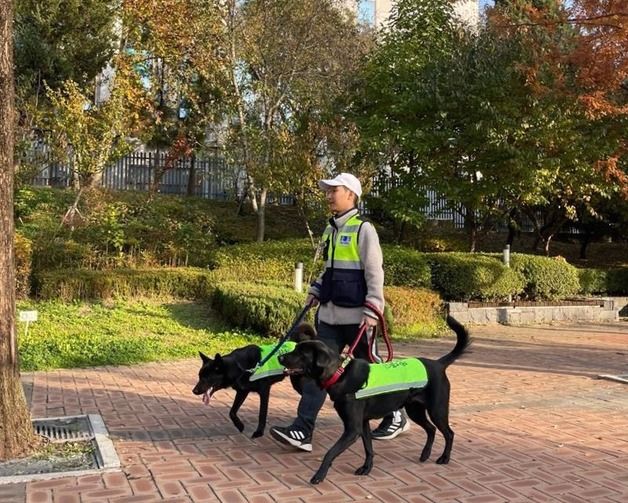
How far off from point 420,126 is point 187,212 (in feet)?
19.8

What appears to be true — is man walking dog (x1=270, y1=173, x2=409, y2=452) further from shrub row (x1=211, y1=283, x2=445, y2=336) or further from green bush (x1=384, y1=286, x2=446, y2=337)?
green bush (x1=384, y1=286, x2=446, y2=337)

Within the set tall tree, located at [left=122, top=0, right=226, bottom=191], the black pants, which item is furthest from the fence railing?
the black pants

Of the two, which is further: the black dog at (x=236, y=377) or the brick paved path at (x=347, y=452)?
the black dog at (x=236, y=377)

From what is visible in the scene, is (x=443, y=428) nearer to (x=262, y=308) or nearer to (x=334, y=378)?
(x=334, y=378)

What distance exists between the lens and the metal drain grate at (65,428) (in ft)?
16.2

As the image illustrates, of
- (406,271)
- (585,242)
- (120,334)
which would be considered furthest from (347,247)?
(585,242)

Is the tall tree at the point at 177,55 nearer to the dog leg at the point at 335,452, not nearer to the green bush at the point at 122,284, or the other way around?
the green bush at the point at 122,284

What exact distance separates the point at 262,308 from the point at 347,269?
4.93 m

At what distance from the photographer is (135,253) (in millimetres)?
13805

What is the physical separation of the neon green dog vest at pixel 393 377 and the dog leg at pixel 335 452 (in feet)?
0.77

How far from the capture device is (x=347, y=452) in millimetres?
4785

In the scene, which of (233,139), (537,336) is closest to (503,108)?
(537,336)

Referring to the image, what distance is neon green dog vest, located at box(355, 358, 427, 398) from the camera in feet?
13.9

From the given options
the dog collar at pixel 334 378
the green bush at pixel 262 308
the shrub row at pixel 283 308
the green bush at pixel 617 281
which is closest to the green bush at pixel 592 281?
the green bush at pixel 617 281
